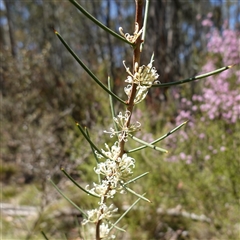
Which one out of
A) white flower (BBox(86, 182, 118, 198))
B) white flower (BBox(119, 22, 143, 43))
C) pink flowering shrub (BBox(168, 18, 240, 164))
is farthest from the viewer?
pink flowering shrub (BBox(168, 18, 240, 164))

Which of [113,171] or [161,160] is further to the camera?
[161,160]

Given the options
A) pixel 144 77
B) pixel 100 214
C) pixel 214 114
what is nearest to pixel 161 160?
pixel 214 114

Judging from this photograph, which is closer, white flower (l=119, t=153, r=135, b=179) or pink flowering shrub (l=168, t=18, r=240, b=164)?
white flower (l=119, t=153, r=135, b=179)

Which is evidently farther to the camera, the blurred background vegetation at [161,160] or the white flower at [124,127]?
the blurred background vegetation at [161,160]

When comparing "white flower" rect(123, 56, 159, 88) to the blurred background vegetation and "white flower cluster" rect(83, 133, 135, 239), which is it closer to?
"white flower cluster" rect(83, 133, 135, 239)

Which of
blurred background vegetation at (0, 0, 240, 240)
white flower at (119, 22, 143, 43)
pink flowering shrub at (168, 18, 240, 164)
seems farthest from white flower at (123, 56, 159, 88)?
pink flowering shrub at (168, 18, 240, 164)

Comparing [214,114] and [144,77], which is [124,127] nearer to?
[144,77]

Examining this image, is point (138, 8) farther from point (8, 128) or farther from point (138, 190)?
point (8, 128)

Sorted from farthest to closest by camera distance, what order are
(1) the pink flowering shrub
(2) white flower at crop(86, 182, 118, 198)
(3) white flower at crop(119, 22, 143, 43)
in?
(1) the pink flowering shrub, (2) white flower at crop(86, 182, 118, 198), (3) white flower at crop(119, 22, 143, 43)

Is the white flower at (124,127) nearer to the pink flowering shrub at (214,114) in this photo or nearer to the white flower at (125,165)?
the white flower at (125,165)

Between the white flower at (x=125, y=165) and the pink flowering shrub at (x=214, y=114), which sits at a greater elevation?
the pink flowering shrub at (x=214, y=114)

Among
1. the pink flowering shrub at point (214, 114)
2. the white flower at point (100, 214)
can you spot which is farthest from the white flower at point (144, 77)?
the pink flowering shrub at point (214, 114)

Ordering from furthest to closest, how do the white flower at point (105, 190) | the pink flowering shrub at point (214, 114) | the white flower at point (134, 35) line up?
the pink flowering shrub at point (214, 114)
the white flower at point (105, 190)
the white flower at point (134, 35)
